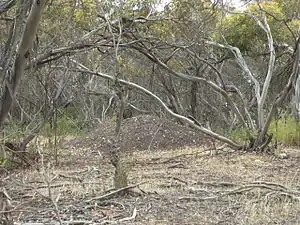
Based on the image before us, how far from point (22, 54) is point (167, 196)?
97.2 inches

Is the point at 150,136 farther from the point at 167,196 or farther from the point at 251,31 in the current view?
the point at 167,196

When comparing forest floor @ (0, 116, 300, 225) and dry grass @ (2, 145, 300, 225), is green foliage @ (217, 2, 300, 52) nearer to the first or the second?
dry grass @ (2, 145, 300, 225)

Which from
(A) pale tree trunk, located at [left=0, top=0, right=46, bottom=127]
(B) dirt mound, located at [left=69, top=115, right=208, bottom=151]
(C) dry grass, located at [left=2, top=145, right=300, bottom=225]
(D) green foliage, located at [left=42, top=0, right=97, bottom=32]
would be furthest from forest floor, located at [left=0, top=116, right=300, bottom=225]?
(B) dirt mound, located at [left=69, top=115, right=208, bottom=151]

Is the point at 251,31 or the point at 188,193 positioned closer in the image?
the point at 188,193

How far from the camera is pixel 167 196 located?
223 inches

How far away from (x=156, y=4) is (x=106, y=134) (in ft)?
15.0

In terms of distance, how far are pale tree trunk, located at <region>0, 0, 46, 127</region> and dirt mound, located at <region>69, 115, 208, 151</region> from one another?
8422 millimetres

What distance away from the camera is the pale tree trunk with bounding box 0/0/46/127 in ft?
12.2

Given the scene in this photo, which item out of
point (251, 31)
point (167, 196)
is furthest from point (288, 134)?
point (167, 196)

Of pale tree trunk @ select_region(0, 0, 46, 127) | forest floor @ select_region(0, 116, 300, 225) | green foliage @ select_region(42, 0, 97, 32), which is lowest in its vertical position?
forest floor @ select_region(0, 116, 300, 225)

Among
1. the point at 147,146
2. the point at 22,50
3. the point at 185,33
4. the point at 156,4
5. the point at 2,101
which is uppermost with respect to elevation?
the point at 156,4

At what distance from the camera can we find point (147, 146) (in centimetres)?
1314

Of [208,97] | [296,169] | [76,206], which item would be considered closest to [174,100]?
[208,97]

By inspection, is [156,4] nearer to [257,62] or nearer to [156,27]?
[156,27]
